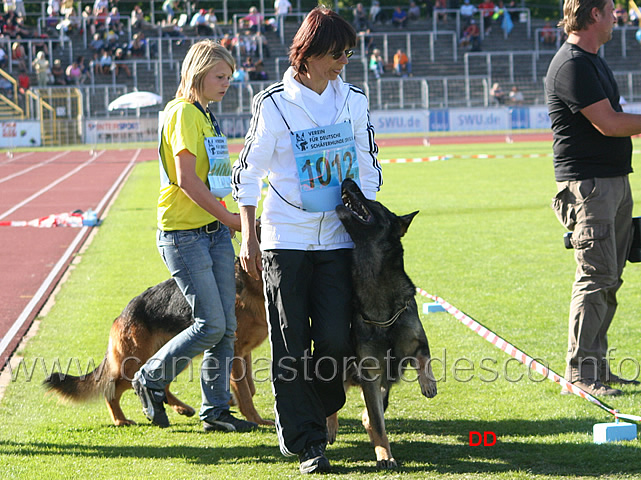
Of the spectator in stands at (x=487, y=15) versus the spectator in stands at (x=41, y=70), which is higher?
the spectator in stands at (x=487, y=15)

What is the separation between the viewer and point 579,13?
5.19 metres

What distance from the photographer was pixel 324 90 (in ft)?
13.5

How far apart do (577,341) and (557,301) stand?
280 centimetres

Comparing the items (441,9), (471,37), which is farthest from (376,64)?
(441,9)

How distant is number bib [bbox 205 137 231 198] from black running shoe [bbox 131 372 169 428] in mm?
1165

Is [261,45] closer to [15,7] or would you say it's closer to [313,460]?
[15,7]

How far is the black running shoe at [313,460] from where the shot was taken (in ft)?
13.5

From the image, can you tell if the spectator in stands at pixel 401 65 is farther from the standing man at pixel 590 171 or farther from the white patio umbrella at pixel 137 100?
the standing man at pixel 590 171

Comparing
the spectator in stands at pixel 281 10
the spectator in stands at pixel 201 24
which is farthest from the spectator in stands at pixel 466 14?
the spectator in stands at pixel 201 24

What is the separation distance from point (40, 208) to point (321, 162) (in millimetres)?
14518

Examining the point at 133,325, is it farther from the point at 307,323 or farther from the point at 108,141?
the point at 108,141

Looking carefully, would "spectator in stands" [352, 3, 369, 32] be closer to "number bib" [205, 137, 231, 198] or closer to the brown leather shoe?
the brown leather shoe

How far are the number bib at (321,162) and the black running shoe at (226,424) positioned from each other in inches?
60.8

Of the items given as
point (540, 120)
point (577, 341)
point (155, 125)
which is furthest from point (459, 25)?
point (577, 341)
